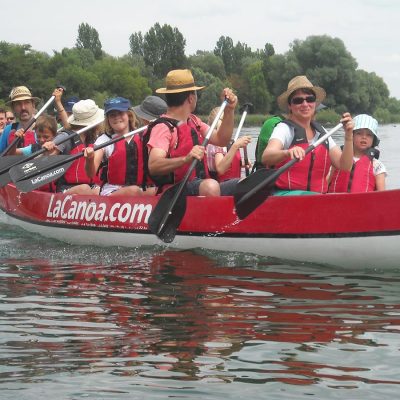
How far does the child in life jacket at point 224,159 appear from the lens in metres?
7.53

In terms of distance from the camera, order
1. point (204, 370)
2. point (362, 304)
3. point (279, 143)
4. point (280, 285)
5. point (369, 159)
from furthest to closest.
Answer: point (369, 159), point (279, 143), point (280, 285), point (362, 304), point (204, 370)

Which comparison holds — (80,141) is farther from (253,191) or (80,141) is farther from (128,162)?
(253,191)

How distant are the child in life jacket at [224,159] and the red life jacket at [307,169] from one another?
48 cm

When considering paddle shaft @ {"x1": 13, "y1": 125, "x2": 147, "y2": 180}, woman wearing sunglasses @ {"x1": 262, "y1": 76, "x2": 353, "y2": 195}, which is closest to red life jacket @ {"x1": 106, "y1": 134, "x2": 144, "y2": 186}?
paddle shaft @ {"x1": 13, "y1": 125, "x2": 147, "y2": 180}

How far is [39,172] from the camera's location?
8.75 m

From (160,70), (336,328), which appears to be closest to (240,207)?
(336,328)

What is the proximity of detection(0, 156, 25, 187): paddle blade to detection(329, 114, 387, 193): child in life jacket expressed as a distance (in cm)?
376

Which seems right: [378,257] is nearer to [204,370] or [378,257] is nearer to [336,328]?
[336,328]

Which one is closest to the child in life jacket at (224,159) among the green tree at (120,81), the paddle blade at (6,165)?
the paddle blade at (6,165)

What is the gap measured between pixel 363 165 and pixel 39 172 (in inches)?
125

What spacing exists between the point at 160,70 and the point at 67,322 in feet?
304

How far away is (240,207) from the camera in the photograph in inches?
275

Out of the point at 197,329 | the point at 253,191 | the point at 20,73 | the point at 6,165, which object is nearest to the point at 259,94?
the point at 20,73

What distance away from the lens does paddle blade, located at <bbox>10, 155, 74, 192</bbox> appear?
28.7 ft
